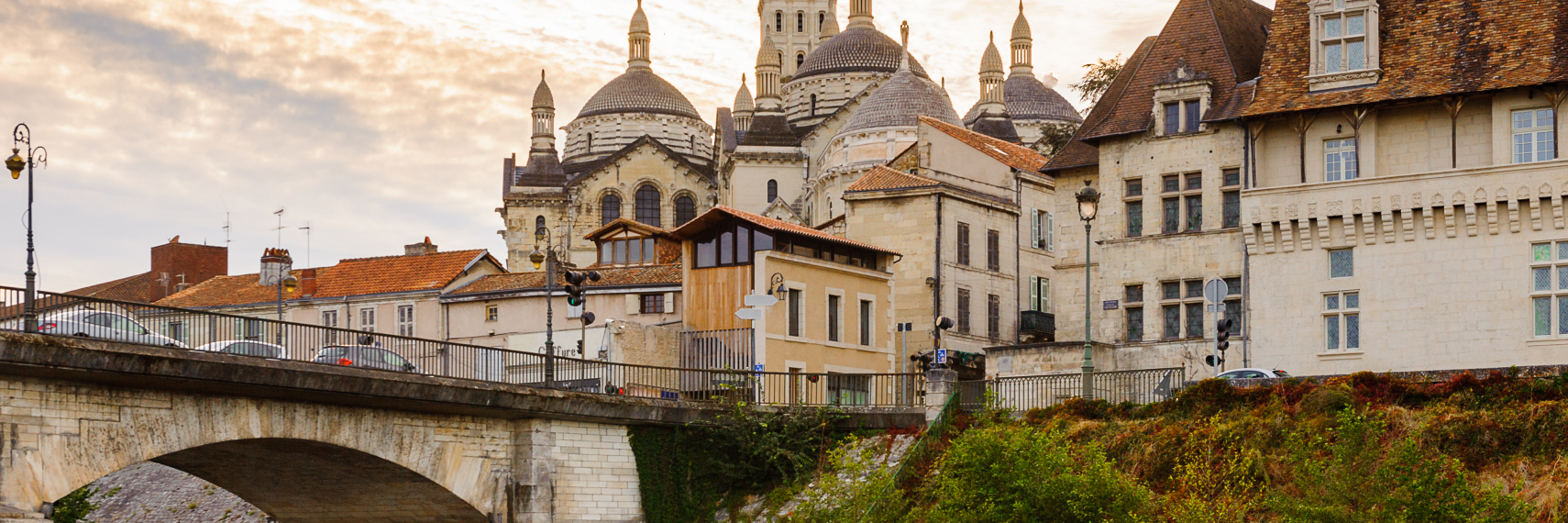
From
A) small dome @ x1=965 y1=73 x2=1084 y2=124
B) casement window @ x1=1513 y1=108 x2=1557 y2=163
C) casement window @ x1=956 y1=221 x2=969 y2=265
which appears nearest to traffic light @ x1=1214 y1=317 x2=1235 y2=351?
casement window @ x1=1513 y1=108 x2=1557 y2=163

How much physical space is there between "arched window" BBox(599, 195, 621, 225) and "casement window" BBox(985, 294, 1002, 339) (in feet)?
151

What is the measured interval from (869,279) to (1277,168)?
14315 mm

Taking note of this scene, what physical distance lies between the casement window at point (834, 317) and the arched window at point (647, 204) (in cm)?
5253

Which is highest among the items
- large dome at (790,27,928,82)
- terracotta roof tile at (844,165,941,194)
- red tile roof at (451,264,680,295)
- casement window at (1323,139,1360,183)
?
large dome at (790,27,928,82)

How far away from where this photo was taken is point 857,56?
350ft

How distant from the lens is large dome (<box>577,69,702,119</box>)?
116 m

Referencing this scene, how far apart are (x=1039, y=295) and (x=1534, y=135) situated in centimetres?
2391

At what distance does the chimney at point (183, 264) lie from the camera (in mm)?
82125

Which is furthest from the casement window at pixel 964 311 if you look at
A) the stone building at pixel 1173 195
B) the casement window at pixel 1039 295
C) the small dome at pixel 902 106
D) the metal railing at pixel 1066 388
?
the small dome at pixel 902 106

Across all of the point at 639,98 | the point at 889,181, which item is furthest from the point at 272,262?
the point at 639,98

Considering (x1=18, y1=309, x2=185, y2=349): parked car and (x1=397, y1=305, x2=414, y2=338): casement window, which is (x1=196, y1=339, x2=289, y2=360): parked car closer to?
(x1=18, y1=309, x2=185, y2=349): parked car

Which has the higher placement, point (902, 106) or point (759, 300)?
point (902, 106)

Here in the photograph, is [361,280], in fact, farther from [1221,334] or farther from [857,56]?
[857,56]

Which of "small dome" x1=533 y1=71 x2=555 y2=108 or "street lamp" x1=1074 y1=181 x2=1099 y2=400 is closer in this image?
"street lamp" x1=1074 y1=181 x2=1099 y2=400
